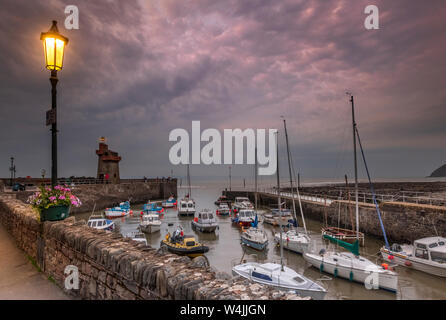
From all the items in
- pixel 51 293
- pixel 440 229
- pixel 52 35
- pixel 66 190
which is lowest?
pixel 440 229

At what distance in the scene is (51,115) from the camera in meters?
6.17

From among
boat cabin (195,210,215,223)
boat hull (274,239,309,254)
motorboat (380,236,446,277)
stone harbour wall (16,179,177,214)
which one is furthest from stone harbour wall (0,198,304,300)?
stone harbour wall (16,179,177,214)

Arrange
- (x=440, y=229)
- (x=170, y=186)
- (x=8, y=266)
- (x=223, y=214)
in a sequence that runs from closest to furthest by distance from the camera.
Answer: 1. (x=8, y=266)
2. (x=440, y=229)
3. (x=223, y=214)
4. (x=170, y=186)

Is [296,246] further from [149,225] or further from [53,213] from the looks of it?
[53,213]

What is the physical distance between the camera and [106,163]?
57.7 meters

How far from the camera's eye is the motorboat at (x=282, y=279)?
11852 millimetres

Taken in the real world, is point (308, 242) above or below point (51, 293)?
below

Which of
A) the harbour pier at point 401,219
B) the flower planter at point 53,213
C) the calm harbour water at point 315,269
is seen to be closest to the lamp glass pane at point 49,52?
the flower planter at point 53,213

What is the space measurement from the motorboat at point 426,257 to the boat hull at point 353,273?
409 centimetres

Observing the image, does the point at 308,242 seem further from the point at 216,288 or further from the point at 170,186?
the point at 170,186
